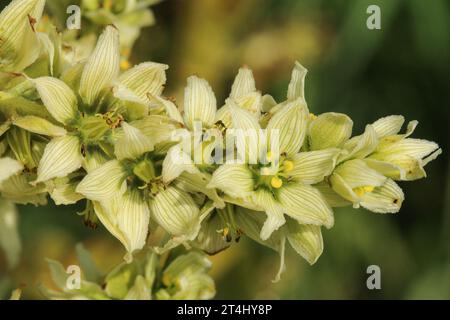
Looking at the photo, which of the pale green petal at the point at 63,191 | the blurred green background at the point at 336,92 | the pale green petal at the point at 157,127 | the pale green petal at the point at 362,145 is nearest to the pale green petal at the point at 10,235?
the pale green petal at the point at 63,191

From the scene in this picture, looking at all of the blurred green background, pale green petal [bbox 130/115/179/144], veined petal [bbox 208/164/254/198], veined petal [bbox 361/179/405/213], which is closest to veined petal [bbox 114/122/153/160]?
pale green petal [bbox 130/115/179/144]

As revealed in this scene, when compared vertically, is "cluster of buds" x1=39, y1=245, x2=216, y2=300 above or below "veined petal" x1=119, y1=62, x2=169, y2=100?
below

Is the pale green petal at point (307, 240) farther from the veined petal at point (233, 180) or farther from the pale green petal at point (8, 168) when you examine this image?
the pale green petal at point (8, 168)

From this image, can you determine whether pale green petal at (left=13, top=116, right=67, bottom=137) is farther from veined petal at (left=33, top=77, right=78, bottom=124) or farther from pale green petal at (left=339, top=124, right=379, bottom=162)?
pale green petal at (left=339, top=124, right=379, bottom=162)

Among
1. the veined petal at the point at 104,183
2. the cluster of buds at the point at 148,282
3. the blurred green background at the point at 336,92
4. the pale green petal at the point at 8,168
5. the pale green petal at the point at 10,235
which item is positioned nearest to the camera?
the pale green petal at the point at 8,168

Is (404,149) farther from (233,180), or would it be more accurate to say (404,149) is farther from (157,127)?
(157,127)

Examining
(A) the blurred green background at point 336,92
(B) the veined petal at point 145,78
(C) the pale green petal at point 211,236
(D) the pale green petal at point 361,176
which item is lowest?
(C) the pale green petal at point 211,236
